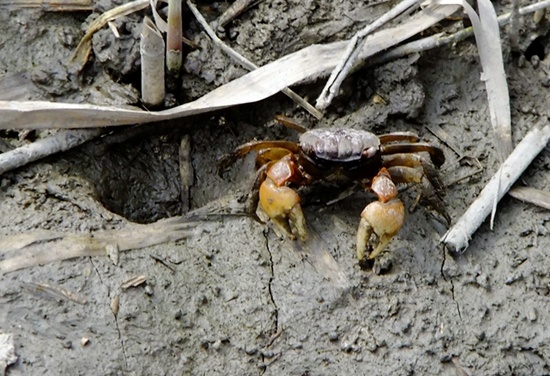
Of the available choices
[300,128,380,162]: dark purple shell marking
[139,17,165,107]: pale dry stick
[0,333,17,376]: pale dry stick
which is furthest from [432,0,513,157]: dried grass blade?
[0,333,17,376]: pale dry stick

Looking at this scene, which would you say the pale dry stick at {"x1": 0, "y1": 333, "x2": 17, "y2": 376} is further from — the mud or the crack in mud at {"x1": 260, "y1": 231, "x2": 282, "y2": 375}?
the crack in mud at {"x1": 260, "y1": 231, "x2": 282, "y2": 375}

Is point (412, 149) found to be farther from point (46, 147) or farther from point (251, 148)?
point (46, 147)

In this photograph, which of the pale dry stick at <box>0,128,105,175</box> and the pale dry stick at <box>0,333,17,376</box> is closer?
the pale dry stick at <box>0,333,17,376</box>

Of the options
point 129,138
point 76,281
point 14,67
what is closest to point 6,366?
point 76,281

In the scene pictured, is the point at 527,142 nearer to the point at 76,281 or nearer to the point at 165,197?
the point at 165,197

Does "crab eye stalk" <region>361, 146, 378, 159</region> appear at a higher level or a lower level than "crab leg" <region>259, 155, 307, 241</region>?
higher

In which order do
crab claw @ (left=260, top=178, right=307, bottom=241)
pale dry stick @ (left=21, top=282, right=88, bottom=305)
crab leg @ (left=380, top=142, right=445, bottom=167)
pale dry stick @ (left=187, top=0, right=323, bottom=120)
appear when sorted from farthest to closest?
pale dry stick @ (left=187, top=0, right=323, bottom=120), crab leg @ (left=380, top=142, right=445, bottom=167), crab claw @ (left=260, top=178, right=307, bottom=241), pale dry stick @ (left=21, top=282, right=88, bottom=305)
